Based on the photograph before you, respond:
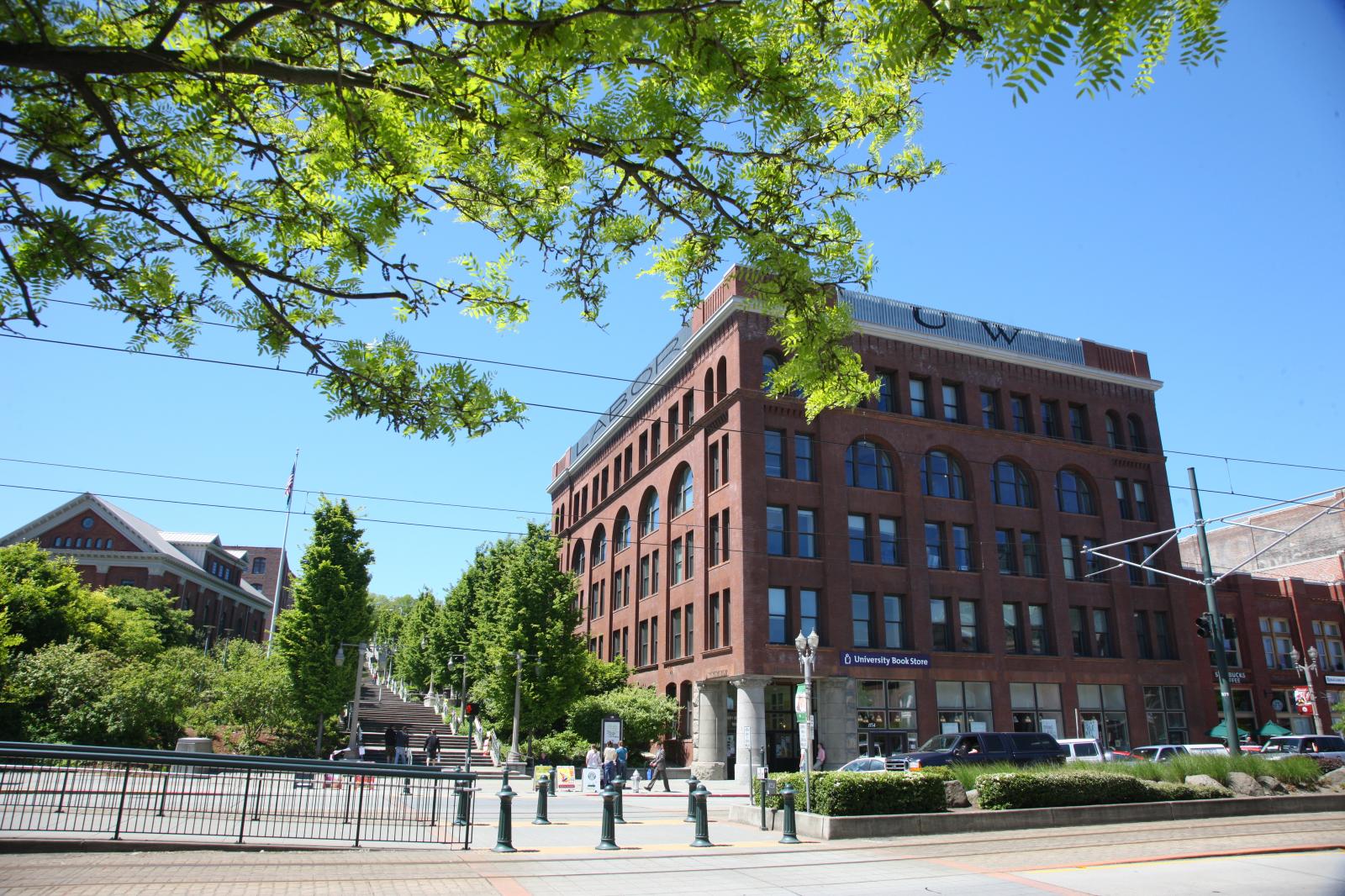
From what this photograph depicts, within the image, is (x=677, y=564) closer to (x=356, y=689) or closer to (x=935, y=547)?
(x=935, y=547)

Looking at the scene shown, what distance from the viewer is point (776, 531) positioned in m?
37.6

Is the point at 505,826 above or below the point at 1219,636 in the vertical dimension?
below

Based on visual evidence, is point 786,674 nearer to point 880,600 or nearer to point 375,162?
point 880,600

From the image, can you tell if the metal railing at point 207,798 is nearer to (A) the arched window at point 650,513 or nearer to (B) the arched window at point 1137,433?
(A) the arched window at point 650,513

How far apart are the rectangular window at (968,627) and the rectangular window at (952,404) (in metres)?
8.91

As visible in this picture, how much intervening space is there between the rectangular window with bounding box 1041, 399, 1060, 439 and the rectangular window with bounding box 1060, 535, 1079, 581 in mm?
5361

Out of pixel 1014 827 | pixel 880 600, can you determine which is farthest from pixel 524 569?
pixel 1014 827

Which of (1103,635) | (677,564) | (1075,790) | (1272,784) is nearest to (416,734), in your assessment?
(677,564)

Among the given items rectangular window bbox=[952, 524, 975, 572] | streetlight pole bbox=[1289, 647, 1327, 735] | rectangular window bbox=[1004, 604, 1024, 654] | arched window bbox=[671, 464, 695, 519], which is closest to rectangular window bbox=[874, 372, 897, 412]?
rectangular window bbox=[952, 524, 975, 572]

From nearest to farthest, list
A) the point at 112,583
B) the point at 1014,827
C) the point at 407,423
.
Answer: the point at 407,423 < the point at 1014,827 < the point at 112,583

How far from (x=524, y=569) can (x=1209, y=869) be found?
3340cm

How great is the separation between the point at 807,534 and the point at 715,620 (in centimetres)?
566

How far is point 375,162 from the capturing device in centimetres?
613

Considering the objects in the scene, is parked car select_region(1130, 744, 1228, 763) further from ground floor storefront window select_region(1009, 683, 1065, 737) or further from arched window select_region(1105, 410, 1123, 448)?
arched window select_region(1105, 410, 1123, 448)
